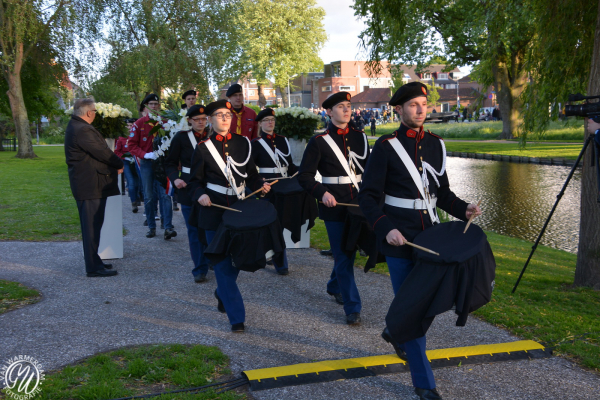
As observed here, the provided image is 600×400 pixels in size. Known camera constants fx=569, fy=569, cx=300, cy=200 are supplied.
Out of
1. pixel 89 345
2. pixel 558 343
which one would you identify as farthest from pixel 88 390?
pixel 558 343

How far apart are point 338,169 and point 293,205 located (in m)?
1.83

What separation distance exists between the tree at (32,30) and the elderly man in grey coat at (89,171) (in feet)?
70.9

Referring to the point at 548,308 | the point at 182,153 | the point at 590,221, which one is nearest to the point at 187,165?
the point at 182,153

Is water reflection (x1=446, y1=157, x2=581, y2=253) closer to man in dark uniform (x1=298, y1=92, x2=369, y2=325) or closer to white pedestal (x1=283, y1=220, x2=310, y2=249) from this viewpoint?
white pedestal (x1=283, y1=220, x2=310, y2=249)

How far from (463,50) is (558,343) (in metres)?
31.9

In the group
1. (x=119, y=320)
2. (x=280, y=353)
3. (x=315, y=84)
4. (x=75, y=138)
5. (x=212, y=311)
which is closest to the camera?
(x=280, y=353)

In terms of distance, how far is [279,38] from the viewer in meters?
61.4

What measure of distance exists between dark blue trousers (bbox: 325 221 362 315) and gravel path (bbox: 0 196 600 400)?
224 millimetres

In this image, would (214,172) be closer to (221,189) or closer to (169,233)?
(221,189)

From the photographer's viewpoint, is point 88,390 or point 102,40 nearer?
point 88,390

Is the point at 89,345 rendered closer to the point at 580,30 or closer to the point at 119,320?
the point at 119,320

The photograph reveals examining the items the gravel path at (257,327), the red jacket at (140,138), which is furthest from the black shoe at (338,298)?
the red jacket at (140,138)

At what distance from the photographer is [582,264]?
22.1ft

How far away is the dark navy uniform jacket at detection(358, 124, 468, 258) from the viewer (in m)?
4.08
